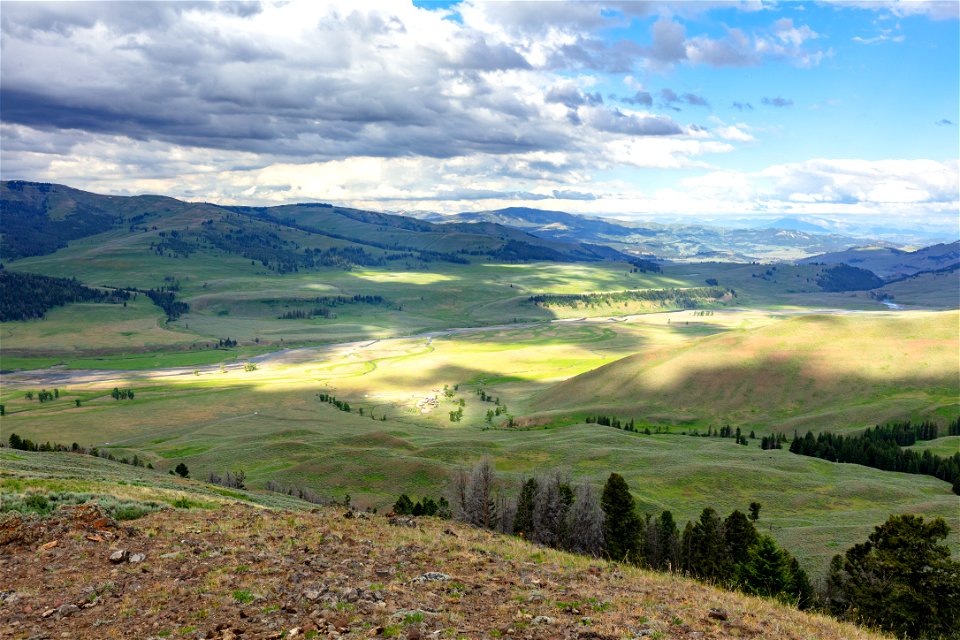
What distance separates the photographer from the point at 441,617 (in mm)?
21031

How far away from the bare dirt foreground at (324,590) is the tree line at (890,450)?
130 m

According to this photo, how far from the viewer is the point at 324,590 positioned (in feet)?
76.9

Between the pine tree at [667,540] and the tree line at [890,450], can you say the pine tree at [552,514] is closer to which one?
the pine tree at [667,540]

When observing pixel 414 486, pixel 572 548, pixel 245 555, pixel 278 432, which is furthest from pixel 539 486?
pixel 278 432

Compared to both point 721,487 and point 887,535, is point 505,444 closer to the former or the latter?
point 721,487

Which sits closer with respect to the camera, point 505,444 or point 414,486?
point 414,486

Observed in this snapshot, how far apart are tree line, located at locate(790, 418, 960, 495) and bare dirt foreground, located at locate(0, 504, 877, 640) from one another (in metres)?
130

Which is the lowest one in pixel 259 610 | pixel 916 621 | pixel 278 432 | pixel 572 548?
pixel 278 432

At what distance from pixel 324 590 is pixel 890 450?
163868 mm

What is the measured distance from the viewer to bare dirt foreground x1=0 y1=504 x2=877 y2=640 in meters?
20.6

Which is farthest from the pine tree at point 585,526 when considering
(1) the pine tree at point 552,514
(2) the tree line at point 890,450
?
(2) the tree line at point 890,450

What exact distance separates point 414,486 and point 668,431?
111449mm

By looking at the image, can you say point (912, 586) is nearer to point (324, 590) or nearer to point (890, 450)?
point (324, 590)

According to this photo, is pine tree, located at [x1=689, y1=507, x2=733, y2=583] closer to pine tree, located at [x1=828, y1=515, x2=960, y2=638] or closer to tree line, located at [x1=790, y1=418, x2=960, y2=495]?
pine tree, located at [x1=828, y1=515, x2=960, y2=638]
